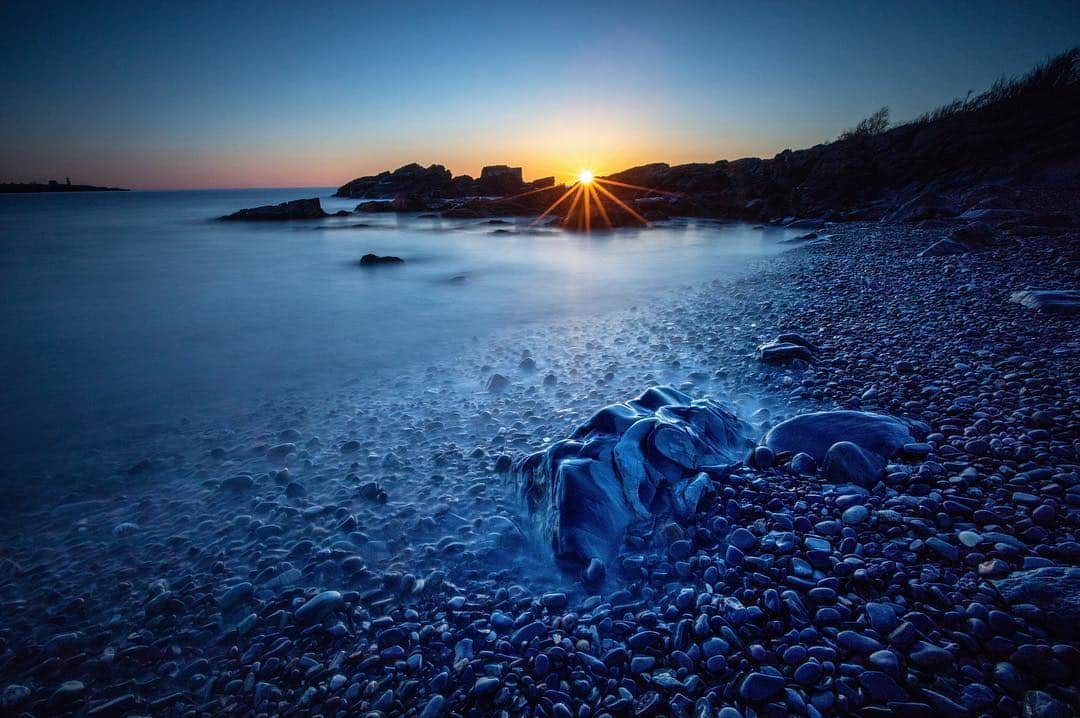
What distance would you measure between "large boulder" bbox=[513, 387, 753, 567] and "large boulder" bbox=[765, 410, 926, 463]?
31 centimetres

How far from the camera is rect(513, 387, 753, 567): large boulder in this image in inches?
104

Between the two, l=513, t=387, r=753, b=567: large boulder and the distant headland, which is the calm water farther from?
the distant headland

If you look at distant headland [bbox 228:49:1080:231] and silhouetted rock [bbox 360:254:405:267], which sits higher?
distant headland [bbox 228:49:1080:231]

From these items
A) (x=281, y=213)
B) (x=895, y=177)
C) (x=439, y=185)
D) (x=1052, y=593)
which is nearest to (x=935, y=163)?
(x=895, y=177)

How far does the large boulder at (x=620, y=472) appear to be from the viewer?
2654 mm

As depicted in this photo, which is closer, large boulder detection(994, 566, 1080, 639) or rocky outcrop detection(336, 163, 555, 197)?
large boulder detection(994, 566, 1080, 639)

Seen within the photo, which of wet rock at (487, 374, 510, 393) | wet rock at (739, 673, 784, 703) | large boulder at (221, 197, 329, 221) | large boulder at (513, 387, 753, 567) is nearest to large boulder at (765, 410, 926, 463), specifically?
large boulder at (513, 387, 753, 567)

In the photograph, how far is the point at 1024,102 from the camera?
2206 cm

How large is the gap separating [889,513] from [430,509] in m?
2.85

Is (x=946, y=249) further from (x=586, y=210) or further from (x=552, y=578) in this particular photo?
(x=586, y=210)

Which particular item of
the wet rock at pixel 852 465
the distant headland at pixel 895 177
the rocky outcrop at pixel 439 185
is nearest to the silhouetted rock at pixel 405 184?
the rocky outcrop at pixel 439 185

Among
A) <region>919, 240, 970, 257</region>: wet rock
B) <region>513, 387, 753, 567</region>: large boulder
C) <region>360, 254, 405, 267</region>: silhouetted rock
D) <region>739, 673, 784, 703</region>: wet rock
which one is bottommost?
<region>739, 673, 784, 703</region>: wet rock

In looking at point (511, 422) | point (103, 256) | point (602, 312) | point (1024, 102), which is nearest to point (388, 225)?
point (103, 256)

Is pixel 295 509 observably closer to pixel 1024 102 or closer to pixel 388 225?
pixel 388 225
